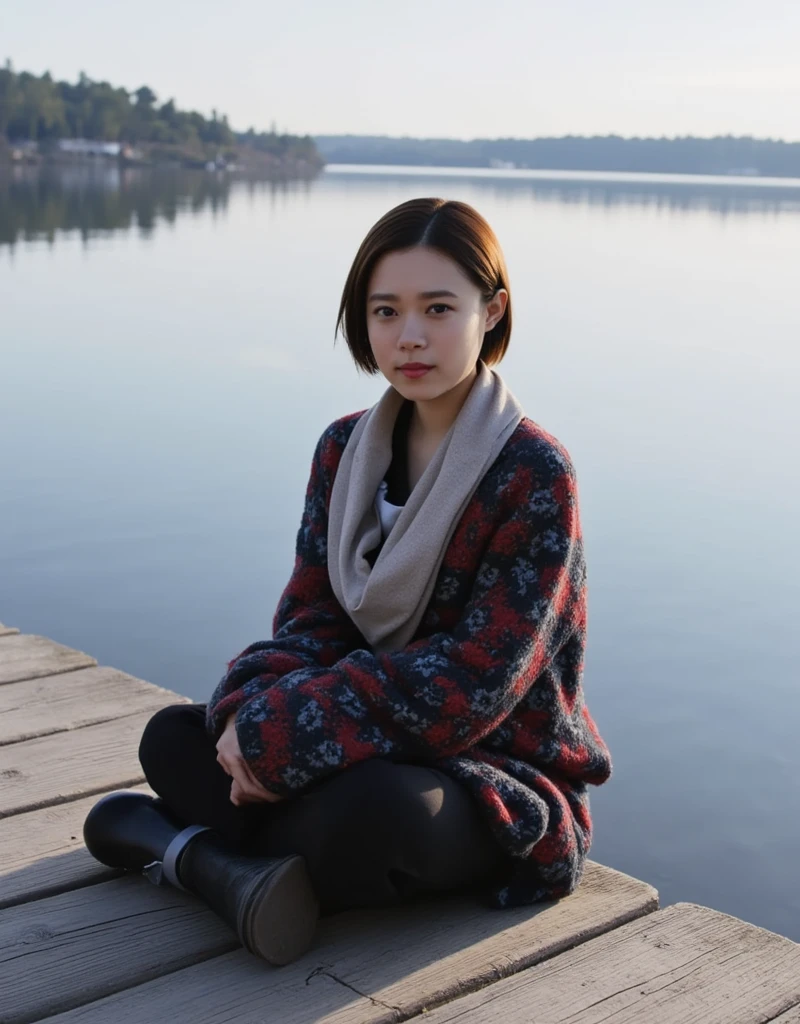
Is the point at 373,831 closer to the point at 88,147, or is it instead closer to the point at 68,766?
the point at 68,766

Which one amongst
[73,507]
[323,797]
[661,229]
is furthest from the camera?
[661,229]

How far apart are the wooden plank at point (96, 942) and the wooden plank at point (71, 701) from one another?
71 centimetres

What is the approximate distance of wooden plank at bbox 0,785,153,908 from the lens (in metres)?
2.09

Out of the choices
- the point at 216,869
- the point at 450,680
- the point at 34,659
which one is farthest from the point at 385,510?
the point at 34,659

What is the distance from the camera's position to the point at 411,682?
1902 mm

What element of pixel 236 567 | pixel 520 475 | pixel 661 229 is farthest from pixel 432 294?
pixel 661 229

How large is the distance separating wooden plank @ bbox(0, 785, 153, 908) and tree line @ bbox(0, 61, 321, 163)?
83564mm

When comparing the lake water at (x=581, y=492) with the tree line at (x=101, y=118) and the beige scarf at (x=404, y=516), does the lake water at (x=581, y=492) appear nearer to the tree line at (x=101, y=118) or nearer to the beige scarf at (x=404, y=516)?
the beige scarf at (x=404, y=516)

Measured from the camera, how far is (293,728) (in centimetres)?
189

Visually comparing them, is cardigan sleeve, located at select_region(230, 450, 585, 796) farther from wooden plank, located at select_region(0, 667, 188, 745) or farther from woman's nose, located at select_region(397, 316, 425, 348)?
wooden plank, located at select_region(0, 667, 188, 745)

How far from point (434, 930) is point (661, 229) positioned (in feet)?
79.5

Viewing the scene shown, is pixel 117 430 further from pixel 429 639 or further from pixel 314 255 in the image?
pixel 314 255

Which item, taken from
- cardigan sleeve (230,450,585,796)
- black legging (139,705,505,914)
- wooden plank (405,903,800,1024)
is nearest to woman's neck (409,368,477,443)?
cardigan sleeve (230,450,585,796)

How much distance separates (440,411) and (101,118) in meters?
91.2
